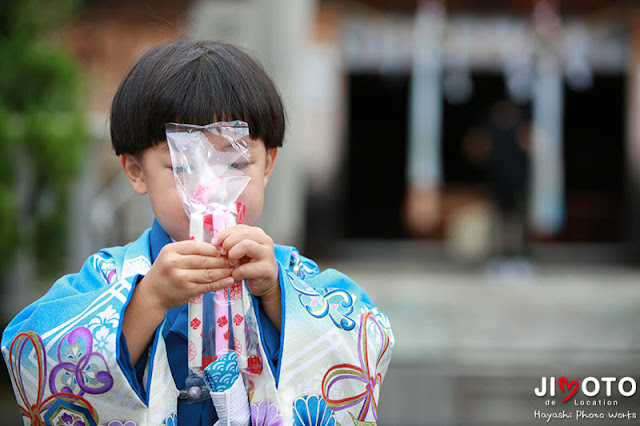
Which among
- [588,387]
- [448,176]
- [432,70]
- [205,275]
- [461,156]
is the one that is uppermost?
[432,70]

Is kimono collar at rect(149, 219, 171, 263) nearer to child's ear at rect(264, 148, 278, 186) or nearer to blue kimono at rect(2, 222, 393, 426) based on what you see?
blue kimono at rect(2, 222, 393, 426)

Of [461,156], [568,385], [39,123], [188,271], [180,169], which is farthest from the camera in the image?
[461,156]

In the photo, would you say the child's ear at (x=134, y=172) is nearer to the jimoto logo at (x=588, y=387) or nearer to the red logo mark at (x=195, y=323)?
the red logo mark at (x=195, y=323)

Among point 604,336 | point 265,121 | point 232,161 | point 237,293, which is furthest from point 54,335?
point 604,336

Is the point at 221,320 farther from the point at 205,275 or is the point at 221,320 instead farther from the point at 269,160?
the point at 269,160

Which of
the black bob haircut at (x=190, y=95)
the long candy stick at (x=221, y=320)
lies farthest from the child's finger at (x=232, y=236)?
the black bob haircut at (x=190, y=95)

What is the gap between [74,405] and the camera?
1.33 metres

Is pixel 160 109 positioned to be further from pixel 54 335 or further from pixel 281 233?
pixel 281 233

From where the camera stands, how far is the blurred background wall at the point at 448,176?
177 inches

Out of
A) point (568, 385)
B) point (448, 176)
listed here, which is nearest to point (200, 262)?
point (568, 385)

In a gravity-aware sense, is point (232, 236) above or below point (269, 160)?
below

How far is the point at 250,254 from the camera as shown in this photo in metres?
1.26

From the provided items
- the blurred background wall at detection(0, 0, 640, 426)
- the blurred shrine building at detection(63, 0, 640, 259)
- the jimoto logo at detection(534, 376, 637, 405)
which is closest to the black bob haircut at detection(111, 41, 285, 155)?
the blurred background wall at detection(0, 0, 640, 426)

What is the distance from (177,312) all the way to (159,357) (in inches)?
4.6
